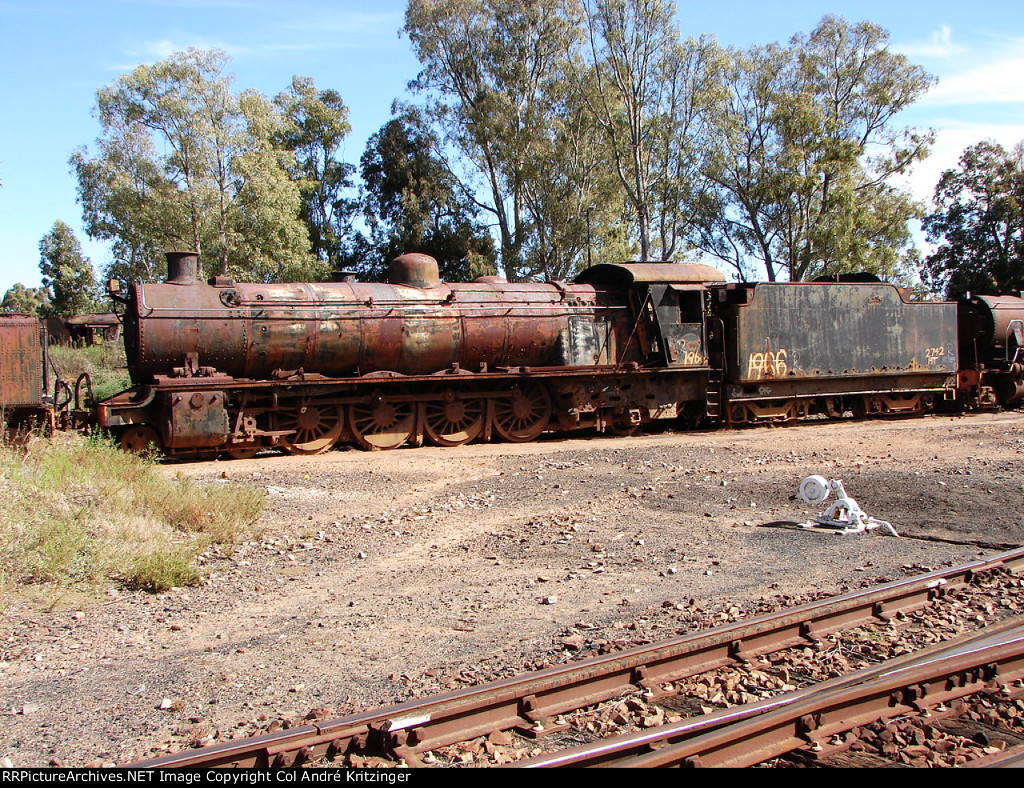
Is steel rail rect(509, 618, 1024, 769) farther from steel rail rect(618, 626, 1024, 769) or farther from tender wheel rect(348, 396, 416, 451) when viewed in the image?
tender wheel rect(348, 396, 416, 451)

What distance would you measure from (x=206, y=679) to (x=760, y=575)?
440 centimetres

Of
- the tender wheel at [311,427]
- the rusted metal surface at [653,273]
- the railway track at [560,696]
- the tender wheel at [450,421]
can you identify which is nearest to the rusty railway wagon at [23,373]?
the tender wheel at [311,427]

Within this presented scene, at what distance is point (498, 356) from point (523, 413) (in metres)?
1.27

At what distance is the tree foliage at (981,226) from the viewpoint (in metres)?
42.7

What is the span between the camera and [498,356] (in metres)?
16.1

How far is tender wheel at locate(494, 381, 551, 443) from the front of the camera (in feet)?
53.6

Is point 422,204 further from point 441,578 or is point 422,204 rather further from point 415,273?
point 441,578

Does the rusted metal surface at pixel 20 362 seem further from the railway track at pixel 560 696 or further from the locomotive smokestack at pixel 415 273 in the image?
the railway track at pixel 560 696

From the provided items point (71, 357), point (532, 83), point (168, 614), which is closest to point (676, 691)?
point (168, 614)

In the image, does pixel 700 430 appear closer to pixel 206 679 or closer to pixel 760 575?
pixel 760 575

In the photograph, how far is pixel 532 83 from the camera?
127ft

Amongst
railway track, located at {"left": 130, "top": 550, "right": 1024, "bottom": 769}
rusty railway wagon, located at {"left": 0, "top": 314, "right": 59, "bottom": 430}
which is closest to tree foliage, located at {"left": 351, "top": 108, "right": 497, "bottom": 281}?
rusty railway wagon, located at {"left": 0, "top": 314, "right": 59, "bottom": 430}

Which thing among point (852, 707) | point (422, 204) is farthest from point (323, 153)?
point (852, 707)

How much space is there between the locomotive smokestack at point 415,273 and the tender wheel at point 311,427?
2717 mm
